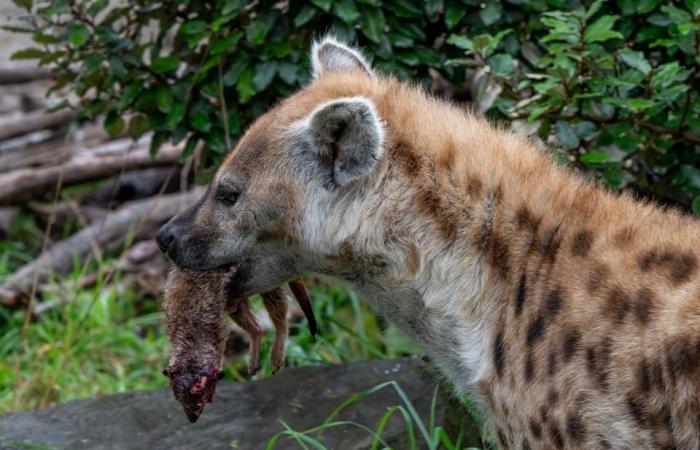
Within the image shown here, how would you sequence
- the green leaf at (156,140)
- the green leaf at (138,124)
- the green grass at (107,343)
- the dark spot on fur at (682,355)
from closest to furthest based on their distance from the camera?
the dark spot on fur at (682,355) < the green leaf at (156,140) < the green leaf at (138,124) < the green grass at (107,343)

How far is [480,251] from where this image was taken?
3279mm

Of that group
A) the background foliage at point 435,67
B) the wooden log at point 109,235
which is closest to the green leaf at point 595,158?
the background foliage at point 435,67

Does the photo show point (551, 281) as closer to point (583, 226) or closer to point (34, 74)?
point (583, 226)

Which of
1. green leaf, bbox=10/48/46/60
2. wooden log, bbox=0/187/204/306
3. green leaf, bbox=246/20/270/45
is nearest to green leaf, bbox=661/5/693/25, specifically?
green leaf, bbox=246/20/270/45

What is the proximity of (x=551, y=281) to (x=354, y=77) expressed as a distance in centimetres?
92

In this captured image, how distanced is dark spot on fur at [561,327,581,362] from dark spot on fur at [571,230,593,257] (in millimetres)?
230

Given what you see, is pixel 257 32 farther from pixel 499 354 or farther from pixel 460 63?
pixel 499 354

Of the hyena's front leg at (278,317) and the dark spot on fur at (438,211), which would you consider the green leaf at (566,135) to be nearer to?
the dark spot on fur at (438,211)

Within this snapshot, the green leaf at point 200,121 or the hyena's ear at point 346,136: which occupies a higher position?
the hyena's ear at point 346,136

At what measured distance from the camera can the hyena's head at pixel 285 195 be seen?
329 centimetres

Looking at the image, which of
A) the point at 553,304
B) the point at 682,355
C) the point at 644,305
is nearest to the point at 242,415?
the point at 553,304

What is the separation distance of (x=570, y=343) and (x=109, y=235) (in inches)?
177

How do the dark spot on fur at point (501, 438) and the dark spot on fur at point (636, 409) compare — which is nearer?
the dark spot on fur at point (636, 409)

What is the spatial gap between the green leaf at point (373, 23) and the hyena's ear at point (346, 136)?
3.54 ft
